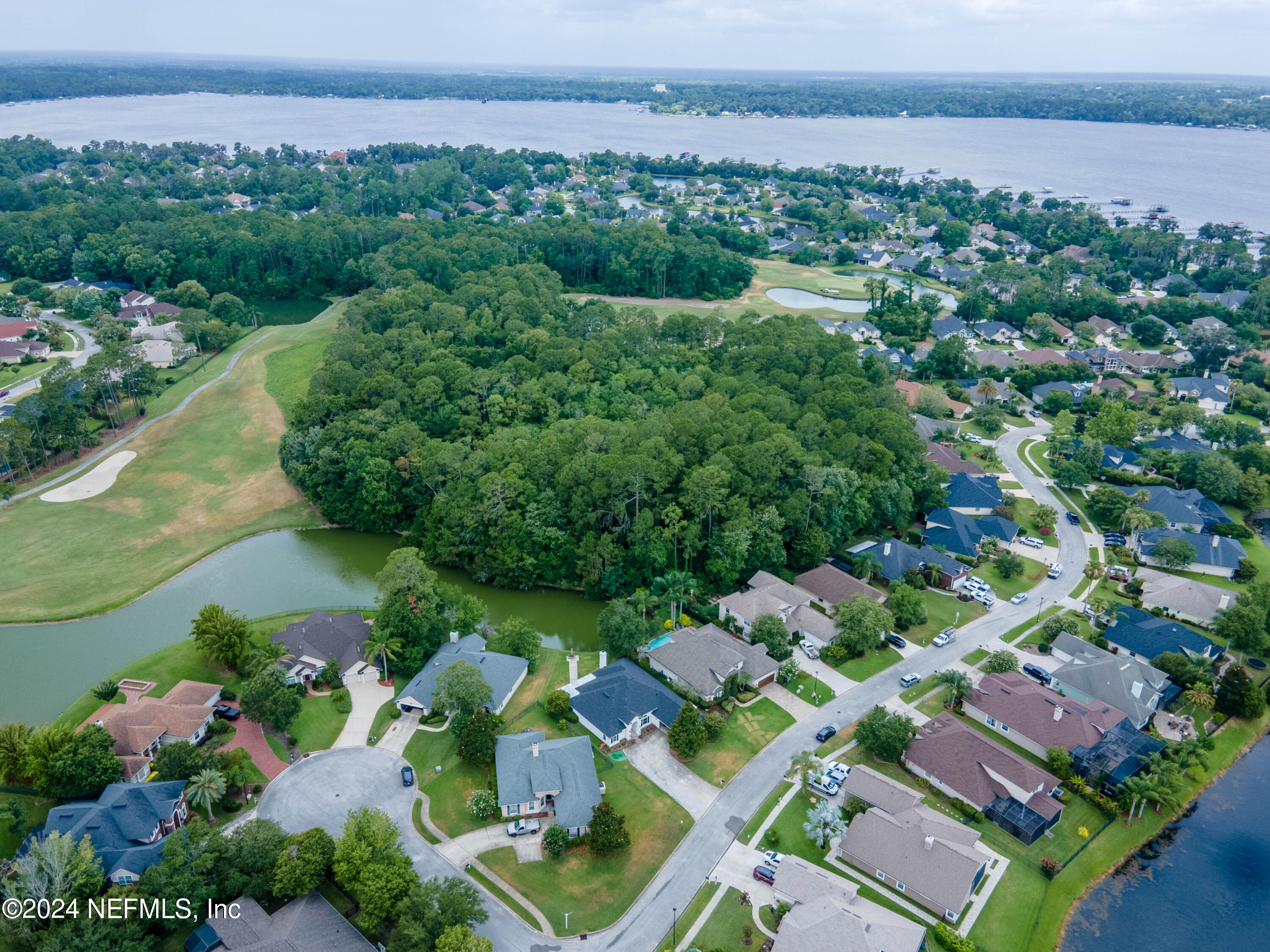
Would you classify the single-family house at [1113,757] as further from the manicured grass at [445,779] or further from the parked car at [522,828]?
the manicured grass at [445,779]

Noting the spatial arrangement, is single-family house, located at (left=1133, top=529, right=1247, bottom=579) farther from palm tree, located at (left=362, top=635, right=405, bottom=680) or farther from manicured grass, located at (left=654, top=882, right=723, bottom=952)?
palm tree, located at (left=362, top=635, right=405, bottom=680)

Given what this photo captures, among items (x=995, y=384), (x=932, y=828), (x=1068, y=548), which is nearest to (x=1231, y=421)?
(x=995, y=384)

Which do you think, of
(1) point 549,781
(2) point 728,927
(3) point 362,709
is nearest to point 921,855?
(2) point 728,927

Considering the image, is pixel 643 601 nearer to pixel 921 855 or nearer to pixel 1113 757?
pixel 921 855

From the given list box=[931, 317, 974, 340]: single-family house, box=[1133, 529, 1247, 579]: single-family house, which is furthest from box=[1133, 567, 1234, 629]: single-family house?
box=[931, 317, 974, 340]: single-family house

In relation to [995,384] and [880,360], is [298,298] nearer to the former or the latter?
[880,360]
